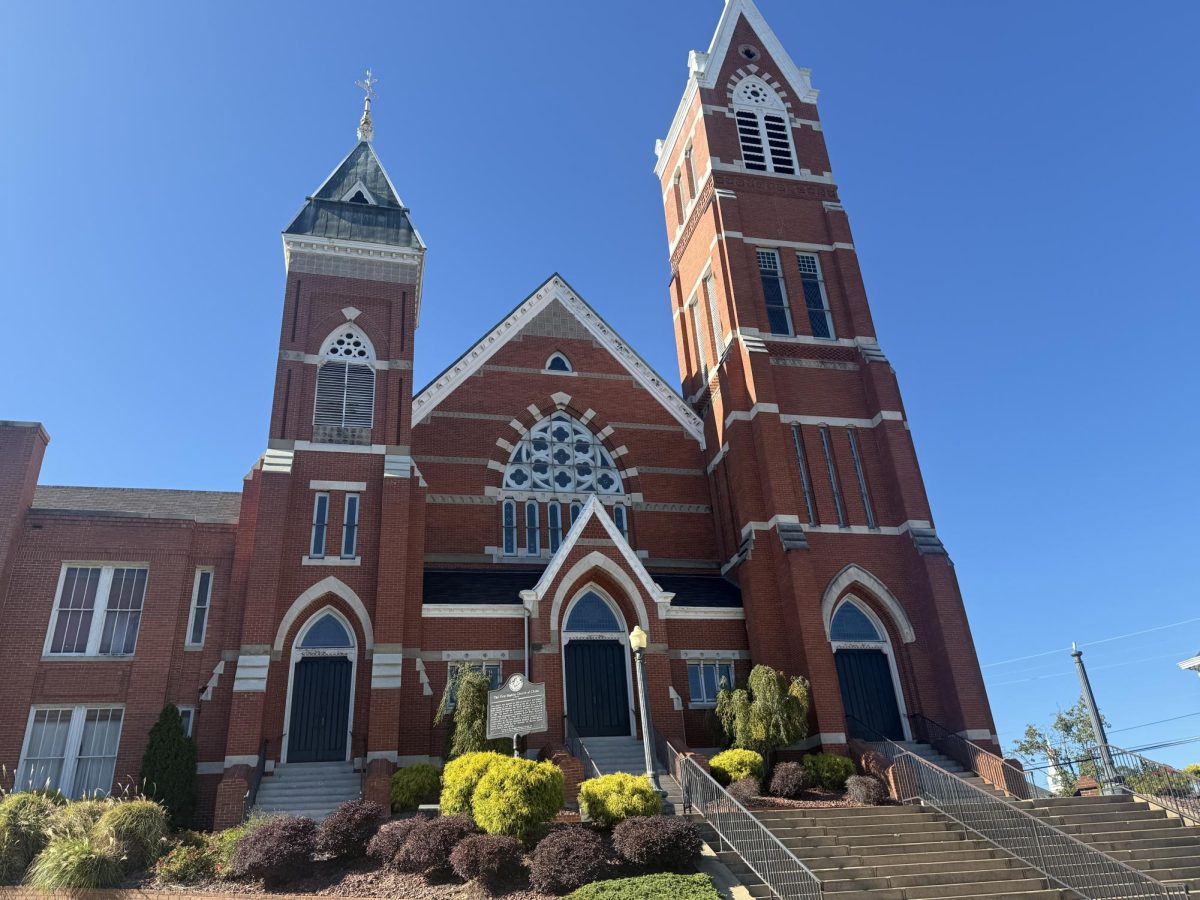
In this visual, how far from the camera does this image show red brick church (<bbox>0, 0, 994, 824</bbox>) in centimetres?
2048

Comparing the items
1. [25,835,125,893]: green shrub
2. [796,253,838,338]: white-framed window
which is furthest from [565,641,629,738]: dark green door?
[796,253,838,338]: white-framed window

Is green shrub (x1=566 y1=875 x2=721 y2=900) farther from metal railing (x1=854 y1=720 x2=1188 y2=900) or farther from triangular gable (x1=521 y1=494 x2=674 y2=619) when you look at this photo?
triangular gable (x1=521 y1=494 x2=674 y2=619)

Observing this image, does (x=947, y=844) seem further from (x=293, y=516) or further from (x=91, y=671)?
(x=91, y=671)

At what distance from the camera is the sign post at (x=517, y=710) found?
672 inches

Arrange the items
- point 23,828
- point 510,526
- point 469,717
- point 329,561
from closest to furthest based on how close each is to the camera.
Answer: point 23,828 → point 469,717 → point 329,561 → point 510,526

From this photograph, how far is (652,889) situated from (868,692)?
1263 centimetres

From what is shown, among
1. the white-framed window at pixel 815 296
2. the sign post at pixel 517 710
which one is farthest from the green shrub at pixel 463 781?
the white-framed window at pixel 815 296

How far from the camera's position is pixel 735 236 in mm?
28562

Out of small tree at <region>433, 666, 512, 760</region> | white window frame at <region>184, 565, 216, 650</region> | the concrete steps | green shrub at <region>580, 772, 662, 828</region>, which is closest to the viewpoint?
green shrub at <region>580, 772, 662, 828</region>

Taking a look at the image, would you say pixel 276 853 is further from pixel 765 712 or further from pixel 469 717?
pixel 765 712

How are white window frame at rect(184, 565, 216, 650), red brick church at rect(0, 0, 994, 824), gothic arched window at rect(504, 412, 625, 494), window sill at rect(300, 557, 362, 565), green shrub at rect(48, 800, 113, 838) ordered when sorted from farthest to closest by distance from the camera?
gothic arched window at rect(504, 412, 625, 494) < window sill at rect(300, 557, 362, 565) < white window frame at rect(184, 565, 216, 650) < red brick church at rect(0, 0, 994, 824) < green shrub at rect(48, 800, 113, 838)

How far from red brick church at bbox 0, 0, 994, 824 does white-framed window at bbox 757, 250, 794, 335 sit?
84 millimetres

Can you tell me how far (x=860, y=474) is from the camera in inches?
1019

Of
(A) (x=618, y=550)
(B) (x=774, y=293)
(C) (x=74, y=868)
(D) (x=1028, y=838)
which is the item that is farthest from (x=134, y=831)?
(B) (x=774, y=293)
